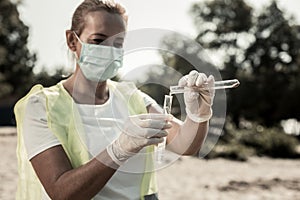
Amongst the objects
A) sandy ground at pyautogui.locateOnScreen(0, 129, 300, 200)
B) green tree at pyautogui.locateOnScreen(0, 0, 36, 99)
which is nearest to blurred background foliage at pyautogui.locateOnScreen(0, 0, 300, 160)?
green tree at pyautogui.locateOnScreen(0, 0, 36, 99)

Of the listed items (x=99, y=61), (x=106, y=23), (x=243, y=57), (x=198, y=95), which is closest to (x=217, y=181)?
(x=99, y=61)

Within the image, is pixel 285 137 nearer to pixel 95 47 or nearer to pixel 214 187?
pixel 214 187

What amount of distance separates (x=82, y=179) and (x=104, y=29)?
41 cm

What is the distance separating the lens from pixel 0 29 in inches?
1268

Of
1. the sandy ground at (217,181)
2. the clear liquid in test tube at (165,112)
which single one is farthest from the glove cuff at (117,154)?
the sandy ground at (217,181)

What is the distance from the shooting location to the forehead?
156 centimetres

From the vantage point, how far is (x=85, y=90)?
167 cm

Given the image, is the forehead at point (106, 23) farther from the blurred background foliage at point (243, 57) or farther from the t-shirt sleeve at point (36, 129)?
the blurred background foliage at point (243, 57)

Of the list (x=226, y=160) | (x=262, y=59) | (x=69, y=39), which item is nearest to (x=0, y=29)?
(x=262, y=59)

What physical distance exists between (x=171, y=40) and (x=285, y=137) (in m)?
17.9

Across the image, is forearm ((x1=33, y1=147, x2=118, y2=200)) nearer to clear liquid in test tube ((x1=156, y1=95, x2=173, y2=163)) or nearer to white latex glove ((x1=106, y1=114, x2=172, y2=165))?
white latex glove ((x1=106, y1=114, x2=172, y2=165))

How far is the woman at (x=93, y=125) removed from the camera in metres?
1.44

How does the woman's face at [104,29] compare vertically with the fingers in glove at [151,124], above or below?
above

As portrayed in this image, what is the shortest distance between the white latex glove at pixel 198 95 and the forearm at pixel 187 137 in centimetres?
3
